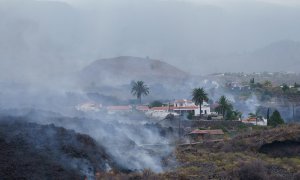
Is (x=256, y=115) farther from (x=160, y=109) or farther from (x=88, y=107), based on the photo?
(x=88, y=107)

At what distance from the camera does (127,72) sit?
128750 mm

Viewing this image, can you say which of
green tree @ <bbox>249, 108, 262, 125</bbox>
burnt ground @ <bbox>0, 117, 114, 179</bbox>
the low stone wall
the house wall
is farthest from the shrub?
the house wall

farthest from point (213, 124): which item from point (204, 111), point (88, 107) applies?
point (88, 107)

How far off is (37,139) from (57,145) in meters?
1.51

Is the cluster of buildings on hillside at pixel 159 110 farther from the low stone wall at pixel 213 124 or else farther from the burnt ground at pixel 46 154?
the burnt ground at pixel 46 154

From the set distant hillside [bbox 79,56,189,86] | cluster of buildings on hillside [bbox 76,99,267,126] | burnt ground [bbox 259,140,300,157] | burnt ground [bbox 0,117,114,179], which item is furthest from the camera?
distant hillside [bbox 79,56,189,86]

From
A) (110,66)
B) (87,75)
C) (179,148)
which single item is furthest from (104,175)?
(110,66)

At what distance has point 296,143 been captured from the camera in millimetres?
42094

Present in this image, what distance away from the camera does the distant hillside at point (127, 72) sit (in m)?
118

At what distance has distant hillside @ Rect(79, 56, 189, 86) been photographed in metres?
118

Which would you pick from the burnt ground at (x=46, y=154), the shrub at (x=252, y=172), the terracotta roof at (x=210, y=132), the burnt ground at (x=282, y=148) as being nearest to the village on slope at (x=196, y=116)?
the terracotta roof at (x=210, y=132)

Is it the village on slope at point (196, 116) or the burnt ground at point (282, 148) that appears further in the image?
the village on slope at point (196, 116)

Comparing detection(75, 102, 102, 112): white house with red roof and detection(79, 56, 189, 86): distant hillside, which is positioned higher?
detection(79, 56, 189, 86): distant hillside

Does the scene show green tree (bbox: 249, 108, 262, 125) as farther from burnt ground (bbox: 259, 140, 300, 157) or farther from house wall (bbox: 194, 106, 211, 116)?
burnt ground (bbox: 259, 140, 300, 157)
